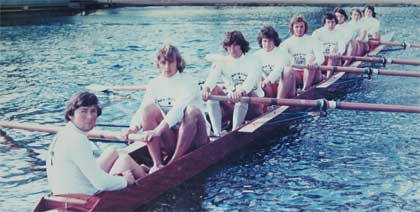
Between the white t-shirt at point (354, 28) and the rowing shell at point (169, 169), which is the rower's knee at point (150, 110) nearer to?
the rowing shell at point (169, 169)

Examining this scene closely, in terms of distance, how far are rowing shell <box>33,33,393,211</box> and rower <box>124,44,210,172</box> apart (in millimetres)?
176

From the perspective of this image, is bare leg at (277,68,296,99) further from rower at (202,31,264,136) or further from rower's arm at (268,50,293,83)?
rower at (202,31,264,136)

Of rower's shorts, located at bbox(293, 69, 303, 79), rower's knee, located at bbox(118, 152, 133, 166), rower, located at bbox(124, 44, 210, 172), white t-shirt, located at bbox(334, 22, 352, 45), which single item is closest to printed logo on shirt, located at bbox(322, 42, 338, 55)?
white t-shirt, located at bbox(334, 22, 352, 45)

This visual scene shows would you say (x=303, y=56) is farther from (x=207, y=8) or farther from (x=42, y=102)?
(x=207, y=8)

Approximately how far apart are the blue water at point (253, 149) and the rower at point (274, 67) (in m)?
0.72

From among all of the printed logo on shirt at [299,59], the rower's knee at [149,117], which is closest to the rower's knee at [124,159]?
the rower's knee at [149,117]

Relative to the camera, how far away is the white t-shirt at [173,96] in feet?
21.8

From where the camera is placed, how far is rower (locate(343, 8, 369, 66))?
1433cm

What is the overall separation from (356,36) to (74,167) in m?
11.7

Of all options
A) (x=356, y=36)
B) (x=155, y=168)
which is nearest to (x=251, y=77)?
(x=155, y=168)

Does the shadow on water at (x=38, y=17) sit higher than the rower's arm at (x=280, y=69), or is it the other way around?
the shadow on water at (x=38, y=17)

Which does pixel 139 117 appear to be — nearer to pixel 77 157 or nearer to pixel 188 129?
pixel 188 129

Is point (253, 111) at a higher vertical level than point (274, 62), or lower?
lower

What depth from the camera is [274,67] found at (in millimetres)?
9547
